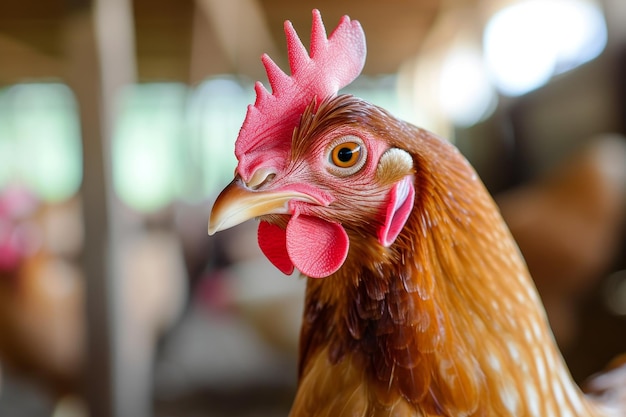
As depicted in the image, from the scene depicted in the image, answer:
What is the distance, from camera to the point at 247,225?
370cm

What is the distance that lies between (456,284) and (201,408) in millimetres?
2353

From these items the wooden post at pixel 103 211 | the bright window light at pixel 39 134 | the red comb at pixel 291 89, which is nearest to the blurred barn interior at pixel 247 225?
the wooden post at pixel 103 211

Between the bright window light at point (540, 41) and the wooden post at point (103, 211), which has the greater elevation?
the bright window light at point (540, 41)

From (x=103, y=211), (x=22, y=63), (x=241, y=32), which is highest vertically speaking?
(x=241, y=32)

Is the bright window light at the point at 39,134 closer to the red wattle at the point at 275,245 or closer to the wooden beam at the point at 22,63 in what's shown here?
the wooden beam at the point at 22,63

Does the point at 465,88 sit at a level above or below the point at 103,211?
above

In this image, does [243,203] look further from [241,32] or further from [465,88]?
[241,32]

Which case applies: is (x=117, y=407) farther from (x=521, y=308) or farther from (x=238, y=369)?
(x=521, y=308)

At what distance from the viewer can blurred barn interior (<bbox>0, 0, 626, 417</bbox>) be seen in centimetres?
154

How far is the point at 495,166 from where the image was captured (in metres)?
2.45

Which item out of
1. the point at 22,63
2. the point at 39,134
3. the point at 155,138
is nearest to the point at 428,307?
the point at 22,63

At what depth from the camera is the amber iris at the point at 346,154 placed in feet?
1.47

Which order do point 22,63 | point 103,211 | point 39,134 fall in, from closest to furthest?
point 103,211, point 22,63, point 39,134

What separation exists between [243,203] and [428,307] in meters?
0.19
